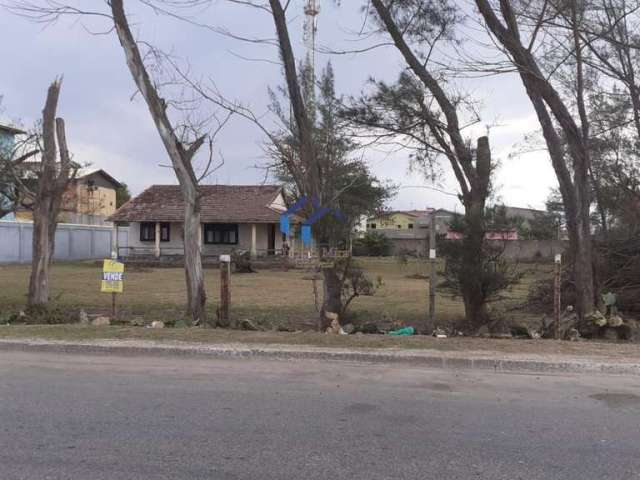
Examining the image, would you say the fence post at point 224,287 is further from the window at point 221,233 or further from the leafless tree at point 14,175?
the window at point 221,233

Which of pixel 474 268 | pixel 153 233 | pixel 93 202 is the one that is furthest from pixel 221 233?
pixel 474 268

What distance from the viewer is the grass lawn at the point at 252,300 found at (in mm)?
12930

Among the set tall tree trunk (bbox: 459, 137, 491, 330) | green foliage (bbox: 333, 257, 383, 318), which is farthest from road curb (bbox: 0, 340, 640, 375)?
green foliage (bbox: 333, 257, 383, 318)

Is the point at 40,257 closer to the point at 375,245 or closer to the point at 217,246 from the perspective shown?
the point at 217,246

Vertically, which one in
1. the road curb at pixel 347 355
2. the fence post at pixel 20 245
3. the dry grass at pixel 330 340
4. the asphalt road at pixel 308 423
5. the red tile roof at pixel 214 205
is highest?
the red tile roof at pixel 214 205

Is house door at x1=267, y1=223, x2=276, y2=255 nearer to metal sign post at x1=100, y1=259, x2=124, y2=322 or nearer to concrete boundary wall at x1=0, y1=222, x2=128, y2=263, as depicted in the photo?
concrete boundary wall at x1=0, y1=222, x2=128, y2=263

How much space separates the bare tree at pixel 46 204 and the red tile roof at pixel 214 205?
2021cm

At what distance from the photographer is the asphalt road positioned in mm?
4293

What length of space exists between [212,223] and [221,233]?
2.60 feet

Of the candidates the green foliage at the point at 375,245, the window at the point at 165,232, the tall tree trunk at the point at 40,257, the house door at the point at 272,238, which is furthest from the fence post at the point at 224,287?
the green foliage at the point at 375,245

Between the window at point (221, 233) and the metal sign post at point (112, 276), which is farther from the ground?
the window at point (221, 233)

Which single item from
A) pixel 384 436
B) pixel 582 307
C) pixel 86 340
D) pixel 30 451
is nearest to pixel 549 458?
pixel 384 436

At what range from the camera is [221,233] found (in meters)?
36.1

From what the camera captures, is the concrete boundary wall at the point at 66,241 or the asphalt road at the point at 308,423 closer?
the asphalt road at the point at 308,423
